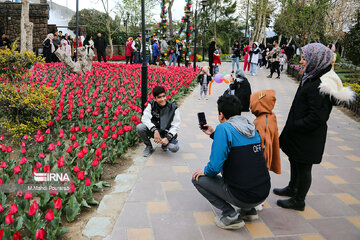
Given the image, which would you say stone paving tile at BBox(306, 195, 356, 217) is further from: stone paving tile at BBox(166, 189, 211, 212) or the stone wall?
the stone wall

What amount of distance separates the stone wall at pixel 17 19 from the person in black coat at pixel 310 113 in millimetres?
22115

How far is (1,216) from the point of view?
2848 millimetres

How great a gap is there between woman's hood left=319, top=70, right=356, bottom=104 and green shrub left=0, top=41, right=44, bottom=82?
5200mm

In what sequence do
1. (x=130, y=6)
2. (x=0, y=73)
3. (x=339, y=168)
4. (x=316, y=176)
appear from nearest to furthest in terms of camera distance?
(x=316, y=176) < (x=339, y=168) < (x=0, y=73) < (x=130, y=6)

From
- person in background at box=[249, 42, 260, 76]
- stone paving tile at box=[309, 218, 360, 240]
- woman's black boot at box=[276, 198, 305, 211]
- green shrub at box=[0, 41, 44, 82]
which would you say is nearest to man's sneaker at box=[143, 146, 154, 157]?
woman's black boot at box=[276, 198, 305, 211]

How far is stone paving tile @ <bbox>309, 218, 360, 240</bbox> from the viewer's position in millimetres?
3111

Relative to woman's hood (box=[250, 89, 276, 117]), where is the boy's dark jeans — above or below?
below

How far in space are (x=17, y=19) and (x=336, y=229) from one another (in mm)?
23632

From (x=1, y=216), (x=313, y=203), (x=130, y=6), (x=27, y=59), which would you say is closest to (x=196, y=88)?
(x=27, y=59)

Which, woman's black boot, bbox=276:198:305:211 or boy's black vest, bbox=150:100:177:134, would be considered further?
boy's black vest, bbox=150:100:177:134

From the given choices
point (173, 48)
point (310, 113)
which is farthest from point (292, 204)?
point (173, 48)

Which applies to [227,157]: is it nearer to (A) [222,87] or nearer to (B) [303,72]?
(B) [303,72]

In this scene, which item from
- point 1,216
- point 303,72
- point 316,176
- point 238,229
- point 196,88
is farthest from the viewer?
point 196,88

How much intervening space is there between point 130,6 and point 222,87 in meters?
22.3
